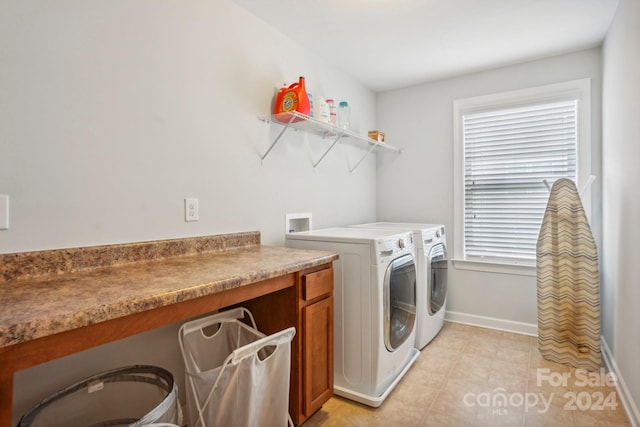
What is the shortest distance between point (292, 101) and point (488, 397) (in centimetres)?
207

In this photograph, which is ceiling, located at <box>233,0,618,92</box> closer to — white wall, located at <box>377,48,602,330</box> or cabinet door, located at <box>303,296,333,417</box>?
white wall, located at <box>377,48,602,330</box>

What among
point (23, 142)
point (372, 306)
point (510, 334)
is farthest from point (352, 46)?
point (510, 334)

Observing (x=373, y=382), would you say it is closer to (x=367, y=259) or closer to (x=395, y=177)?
(x=367, y=259)

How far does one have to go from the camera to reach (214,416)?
1.23 metres

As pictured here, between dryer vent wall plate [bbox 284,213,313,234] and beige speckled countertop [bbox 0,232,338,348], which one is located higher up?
dryer vent wall plate [bbox 284,213,313,234]

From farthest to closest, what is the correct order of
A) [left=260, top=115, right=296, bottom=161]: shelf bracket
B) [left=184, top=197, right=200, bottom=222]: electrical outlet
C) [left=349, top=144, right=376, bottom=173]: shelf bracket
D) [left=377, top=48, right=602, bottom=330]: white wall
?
[left=349, top=144, right=376, bottom=173]: shelf bracket → [left=377, top=48, right=602, bottom=330]: white wall → [left=260, top=115, right=296, bottom=161]: shelf bracket → [left=184, top=197, right=200, bottom=222]: electrical outlet

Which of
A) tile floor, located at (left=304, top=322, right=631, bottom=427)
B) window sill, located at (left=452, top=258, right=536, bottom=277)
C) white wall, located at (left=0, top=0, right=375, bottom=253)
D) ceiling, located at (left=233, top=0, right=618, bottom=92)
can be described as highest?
ceiling, located at (left=233, top=0, right=618, bottom=92)

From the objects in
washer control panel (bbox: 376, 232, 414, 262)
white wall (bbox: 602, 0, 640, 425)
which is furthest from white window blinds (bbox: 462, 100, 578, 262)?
washer control panel (bbox: 376, 232, 414, 262)

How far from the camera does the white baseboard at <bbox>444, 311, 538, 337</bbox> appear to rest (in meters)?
2.81

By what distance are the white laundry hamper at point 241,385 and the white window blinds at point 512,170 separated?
2302 mm

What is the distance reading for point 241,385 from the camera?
1.22m

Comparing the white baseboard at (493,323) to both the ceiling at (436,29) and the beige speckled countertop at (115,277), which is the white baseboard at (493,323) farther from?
the ceiling at (436,29)

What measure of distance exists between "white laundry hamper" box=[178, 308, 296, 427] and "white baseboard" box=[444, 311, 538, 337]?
2.23 metres

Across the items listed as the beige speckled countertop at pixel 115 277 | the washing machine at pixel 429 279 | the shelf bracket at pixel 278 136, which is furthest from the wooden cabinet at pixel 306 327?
the washing machine at pixel 429 279
